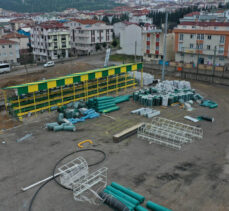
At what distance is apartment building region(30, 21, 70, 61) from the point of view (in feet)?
154

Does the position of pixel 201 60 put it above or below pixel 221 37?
below

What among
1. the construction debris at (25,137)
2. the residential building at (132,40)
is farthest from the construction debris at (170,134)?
the residential building at (132,40)

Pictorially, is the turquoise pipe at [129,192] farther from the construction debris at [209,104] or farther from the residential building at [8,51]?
the residential building at [8,51]

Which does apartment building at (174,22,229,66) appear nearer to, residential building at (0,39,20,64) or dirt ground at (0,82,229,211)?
dirt ground at (0,82,229,211)

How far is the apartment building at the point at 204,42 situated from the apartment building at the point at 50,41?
22.7 metres

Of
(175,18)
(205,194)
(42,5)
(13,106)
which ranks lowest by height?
(205,194)

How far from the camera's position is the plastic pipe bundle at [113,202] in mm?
8632

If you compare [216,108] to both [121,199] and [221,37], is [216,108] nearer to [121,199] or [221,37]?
[121,199]

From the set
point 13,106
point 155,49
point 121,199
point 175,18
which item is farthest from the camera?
point 175,18

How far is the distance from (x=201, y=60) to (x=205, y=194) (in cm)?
2741

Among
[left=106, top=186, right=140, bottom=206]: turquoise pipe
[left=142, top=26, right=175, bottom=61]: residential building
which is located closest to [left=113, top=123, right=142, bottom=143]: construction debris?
[left=106, top=186, right=140, bottom=206]: turquoise pipe

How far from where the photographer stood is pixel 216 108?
1947 centimetres

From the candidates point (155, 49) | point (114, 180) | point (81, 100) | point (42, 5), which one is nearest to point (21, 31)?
point (155, 49)

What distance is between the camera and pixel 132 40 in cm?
4672
